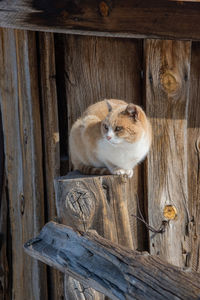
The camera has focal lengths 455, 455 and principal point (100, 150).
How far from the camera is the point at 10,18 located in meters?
2.50

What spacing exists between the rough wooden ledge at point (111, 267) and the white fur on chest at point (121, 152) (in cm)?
59

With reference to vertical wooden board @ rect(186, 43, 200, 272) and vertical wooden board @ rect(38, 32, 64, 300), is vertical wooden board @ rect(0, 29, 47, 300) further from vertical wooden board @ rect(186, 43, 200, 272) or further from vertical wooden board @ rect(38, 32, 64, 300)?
vertical wooden board @ rect(186, 43, 200, 272)

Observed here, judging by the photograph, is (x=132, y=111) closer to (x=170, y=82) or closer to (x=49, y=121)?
(x=170, y=82)

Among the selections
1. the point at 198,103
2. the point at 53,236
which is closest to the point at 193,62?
the point at 198,103

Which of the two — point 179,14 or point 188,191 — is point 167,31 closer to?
point 179,14

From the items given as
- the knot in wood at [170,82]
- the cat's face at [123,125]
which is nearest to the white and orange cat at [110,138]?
the cat's face at [123,125]

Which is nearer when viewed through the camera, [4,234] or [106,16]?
[106,16]

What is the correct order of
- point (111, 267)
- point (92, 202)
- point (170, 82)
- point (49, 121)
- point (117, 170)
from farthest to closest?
point (49, 121) → point (170, 82) → point (117, 170) → point (92, 202) → point (111, 267)

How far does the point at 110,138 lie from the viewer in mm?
2570

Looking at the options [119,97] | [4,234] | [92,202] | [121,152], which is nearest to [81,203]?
[92,202]

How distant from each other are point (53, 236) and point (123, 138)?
74cm

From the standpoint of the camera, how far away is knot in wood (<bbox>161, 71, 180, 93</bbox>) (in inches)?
112

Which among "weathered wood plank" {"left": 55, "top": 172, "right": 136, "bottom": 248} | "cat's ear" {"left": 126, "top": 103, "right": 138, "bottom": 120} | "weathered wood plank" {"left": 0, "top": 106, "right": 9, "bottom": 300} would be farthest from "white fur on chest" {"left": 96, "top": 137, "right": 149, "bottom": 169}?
"weathered wood plank" {"left": 0, "top": 106, "right": 9, "bottom": 300}

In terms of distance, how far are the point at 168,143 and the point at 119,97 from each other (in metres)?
0.44
